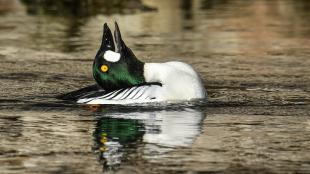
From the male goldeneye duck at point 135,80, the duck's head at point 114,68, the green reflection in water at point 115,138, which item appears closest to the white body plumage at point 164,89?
the male goldeneye duck at point 135,80

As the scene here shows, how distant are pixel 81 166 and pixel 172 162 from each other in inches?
31.0

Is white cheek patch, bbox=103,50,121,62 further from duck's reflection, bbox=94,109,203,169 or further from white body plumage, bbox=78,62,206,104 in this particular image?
duck's reflection, bbox=94,109,203,169

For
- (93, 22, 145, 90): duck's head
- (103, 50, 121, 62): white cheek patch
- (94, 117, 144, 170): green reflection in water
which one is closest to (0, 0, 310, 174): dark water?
(94, 117, 144, 170): green reflection in water

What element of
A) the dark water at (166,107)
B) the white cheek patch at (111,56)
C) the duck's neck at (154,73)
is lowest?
the dark water at (166,107)

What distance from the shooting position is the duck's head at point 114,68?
13.0 m

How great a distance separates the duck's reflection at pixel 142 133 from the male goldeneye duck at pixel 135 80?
1.12 ft

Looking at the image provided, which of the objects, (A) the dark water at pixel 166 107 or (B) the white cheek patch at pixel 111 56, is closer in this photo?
(A) the dark water at pixel 166 107

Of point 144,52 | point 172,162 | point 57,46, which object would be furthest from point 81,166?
point 57,46

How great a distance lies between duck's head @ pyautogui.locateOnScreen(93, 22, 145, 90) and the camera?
1299cm

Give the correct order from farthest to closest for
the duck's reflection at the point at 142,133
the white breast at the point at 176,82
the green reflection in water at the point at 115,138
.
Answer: the white breast at the point at 176,82
the duck's reflection at the point at 142,133
the green reflection in water at the point at 115,138

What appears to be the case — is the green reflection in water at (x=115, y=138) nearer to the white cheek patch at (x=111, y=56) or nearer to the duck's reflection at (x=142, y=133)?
the duck's reflection at (x=142, y=133)

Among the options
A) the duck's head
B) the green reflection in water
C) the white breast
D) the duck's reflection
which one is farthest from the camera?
the duck's head

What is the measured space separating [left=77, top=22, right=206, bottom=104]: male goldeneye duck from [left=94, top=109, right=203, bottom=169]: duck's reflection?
34cm

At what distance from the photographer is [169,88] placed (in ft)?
42.0
